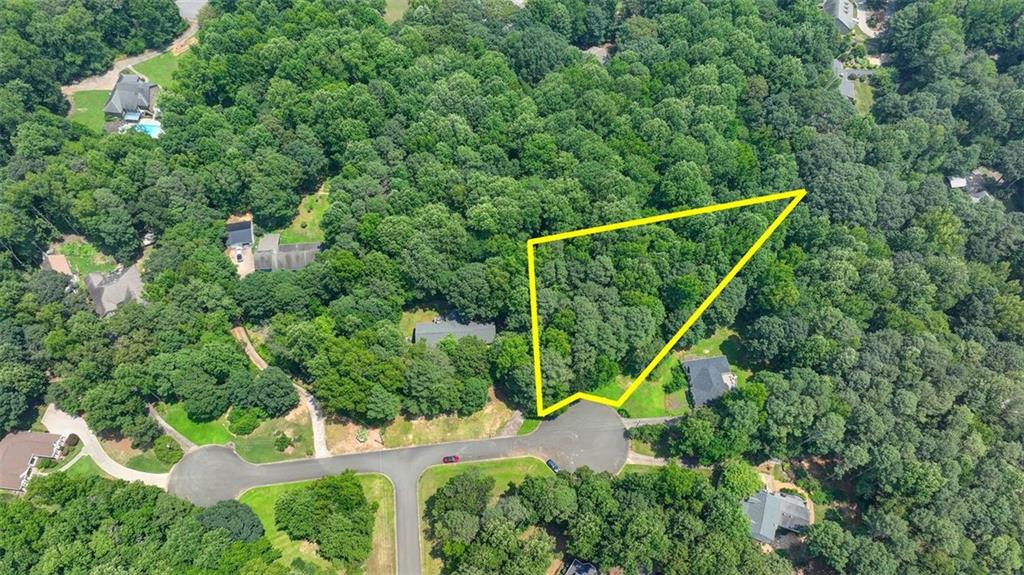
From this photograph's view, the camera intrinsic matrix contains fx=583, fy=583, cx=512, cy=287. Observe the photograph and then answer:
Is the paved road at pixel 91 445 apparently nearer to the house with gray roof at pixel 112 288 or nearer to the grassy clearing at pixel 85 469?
the grassy clearing at pixel 85 469

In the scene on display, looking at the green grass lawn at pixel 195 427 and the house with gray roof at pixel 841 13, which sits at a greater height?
the house with gray roof at pixel 841 13

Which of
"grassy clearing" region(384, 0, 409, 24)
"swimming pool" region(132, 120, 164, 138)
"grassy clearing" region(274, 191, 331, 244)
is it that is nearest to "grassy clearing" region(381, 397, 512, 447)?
"grassy clearing" region(274, 191, 331, 244)

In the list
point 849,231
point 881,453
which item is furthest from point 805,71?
point 881,453

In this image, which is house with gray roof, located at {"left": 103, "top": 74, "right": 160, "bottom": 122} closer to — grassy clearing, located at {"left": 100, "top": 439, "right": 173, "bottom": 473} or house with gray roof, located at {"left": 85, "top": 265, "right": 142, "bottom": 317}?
house with gray roof, located at {"left": 85, "top": 265, "right": 142, "bottom": 317}

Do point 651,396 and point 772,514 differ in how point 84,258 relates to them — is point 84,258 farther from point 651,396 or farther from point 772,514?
point 772,514

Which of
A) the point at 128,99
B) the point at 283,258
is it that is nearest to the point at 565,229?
the point at 283,258

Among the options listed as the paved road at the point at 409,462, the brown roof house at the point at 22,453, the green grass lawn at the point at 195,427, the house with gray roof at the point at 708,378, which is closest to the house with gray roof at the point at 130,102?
the brown roof house at the point at 22,453
